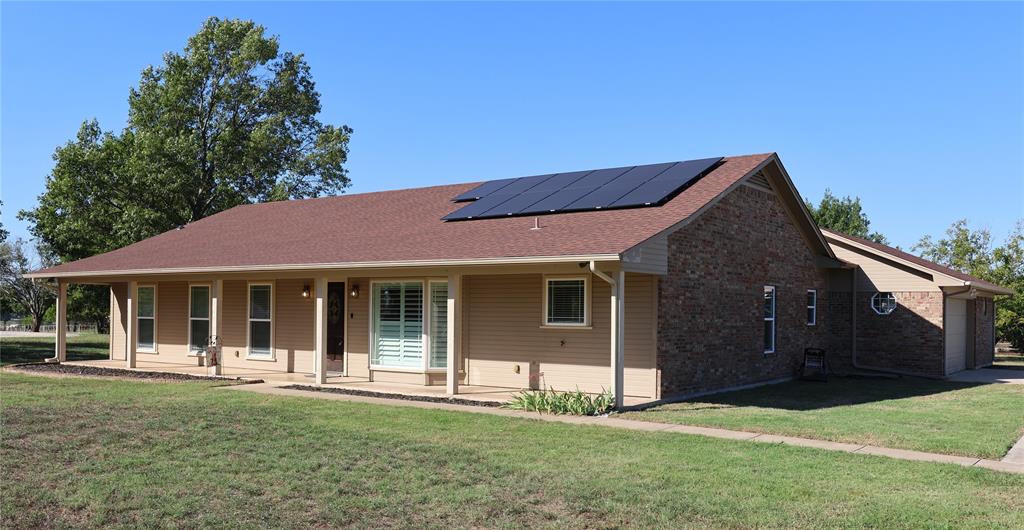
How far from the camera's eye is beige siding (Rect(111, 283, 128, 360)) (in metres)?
22.1

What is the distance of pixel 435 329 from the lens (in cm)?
1566

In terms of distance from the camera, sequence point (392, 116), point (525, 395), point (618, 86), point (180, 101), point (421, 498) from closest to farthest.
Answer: point (421, 498) < point (525, 395) < point (618, 86) < point (392, 116) < point (180, 101)

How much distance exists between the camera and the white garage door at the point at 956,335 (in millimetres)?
20250

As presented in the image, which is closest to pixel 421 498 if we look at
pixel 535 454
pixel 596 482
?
pixel 596 482

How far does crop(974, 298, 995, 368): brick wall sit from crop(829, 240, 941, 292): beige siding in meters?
4.35

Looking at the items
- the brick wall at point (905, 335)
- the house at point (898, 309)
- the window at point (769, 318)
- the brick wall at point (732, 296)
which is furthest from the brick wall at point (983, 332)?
the window at point (769, 318)

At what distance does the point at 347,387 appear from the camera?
49.7 feet

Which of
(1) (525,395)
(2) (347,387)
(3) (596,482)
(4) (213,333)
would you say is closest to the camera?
(3) (596,482)

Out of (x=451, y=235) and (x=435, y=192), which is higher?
(x=435, y=192)

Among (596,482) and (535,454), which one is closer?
(596,482)

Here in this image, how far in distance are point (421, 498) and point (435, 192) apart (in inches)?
543

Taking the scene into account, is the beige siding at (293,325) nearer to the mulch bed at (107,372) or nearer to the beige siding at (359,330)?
the beige siding at (359,330)

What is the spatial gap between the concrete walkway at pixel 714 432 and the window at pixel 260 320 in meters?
4.23

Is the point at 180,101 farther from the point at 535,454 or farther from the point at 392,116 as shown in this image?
the point at 535,454
